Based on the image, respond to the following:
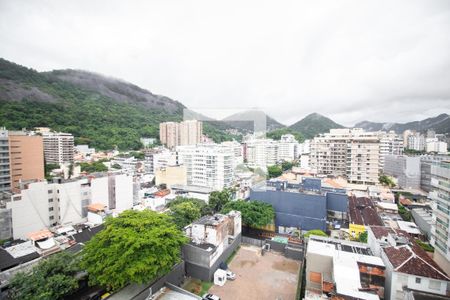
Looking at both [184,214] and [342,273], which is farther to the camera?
[184,214]

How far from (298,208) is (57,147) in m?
40.6

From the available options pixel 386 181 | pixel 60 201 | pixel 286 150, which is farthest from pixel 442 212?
pixel 286 150

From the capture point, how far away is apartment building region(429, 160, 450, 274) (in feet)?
33.0

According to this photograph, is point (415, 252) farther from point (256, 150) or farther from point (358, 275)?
point (256, 150)

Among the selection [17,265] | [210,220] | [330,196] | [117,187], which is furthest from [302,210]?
[17,265]

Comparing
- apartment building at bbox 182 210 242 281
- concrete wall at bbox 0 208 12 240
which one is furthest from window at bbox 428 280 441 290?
concrete wall at bbox 0 208 12 240

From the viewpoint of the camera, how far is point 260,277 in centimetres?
1280

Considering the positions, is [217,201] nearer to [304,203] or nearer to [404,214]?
[304,203]

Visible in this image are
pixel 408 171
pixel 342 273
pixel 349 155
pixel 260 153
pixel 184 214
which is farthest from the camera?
pixel 260 153

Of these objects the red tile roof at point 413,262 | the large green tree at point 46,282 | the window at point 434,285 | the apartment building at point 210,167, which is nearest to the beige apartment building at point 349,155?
the apartment building at point 210,167

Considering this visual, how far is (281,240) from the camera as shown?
1620cm

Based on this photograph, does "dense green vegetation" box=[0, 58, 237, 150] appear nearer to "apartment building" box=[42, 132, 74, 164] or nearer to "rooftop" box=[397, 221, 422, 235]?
"apartment building" box=[42, 132, 74, 164]

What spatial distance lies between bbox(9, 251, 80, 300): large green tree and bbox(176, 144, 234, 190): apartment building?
794 inches

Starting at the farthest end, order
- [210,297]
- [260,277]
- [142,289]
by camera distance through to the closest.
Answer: [260,277]
[210,297]
[142,289]
